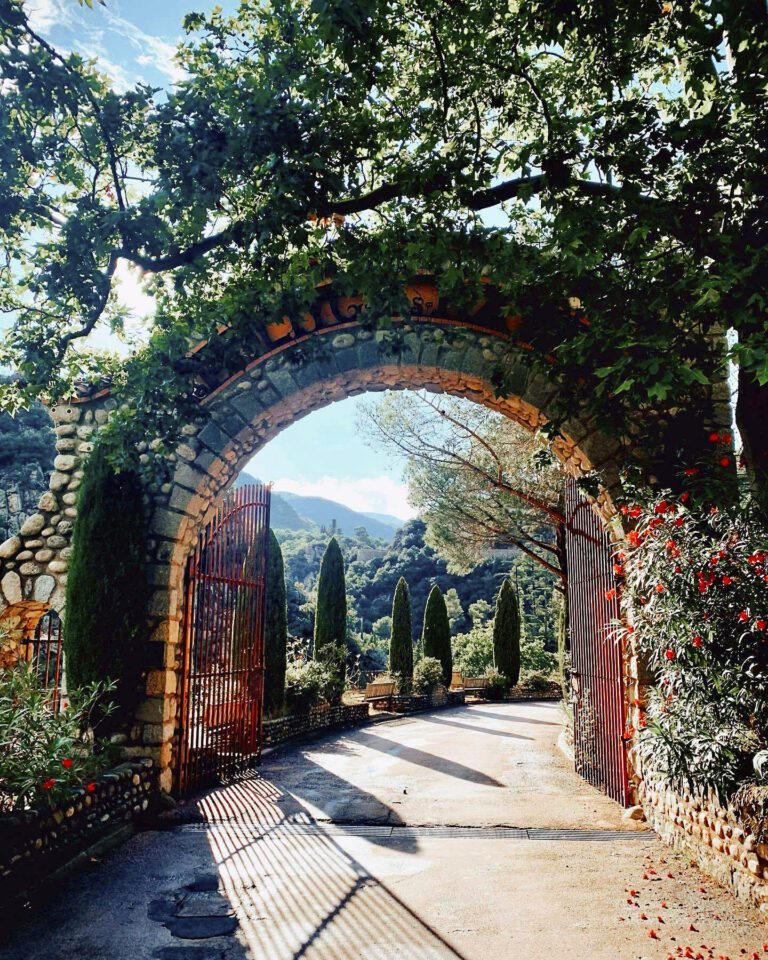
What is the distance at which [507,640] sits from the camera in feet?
59.4

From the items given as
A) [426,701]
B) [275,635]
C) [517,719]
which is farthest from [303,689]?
[426,701]

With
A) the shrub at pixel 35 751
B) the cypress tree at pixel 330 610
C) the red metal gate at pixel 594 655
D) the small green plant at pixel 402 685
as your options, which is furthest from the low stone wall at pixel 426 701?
the shrub at pixel 35 751

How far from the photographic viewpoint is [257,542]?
7727 mm

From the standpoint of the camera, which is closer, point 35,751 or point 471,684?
point 35,751

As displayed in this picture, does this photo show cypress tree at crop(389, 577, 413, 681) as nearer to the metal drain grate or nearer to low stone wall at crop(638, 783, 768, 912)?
the metal drain grate

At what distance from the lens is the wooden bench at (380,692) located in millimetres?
14133

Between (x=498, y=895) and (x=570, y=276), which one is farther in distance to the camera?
(x=570, y=276)

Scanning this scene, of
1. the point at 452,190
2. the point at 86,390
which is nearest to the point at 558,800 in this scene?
the point at 452,190

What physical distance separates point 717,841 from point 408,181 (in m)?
4.18

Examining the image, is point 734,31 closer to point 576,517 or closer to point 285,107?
point 285,107

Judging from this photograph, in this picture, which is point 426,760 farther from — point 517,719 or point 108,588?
point 517,719

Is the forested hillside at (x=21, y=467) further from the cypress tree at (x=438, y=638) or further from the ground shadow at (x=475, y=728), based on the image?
the ground shadow at (x=475, y=728)

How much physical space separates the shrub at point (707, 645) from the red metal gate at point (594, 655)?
3.35 ft

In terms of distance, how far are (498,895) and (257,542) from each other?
4.69 m
